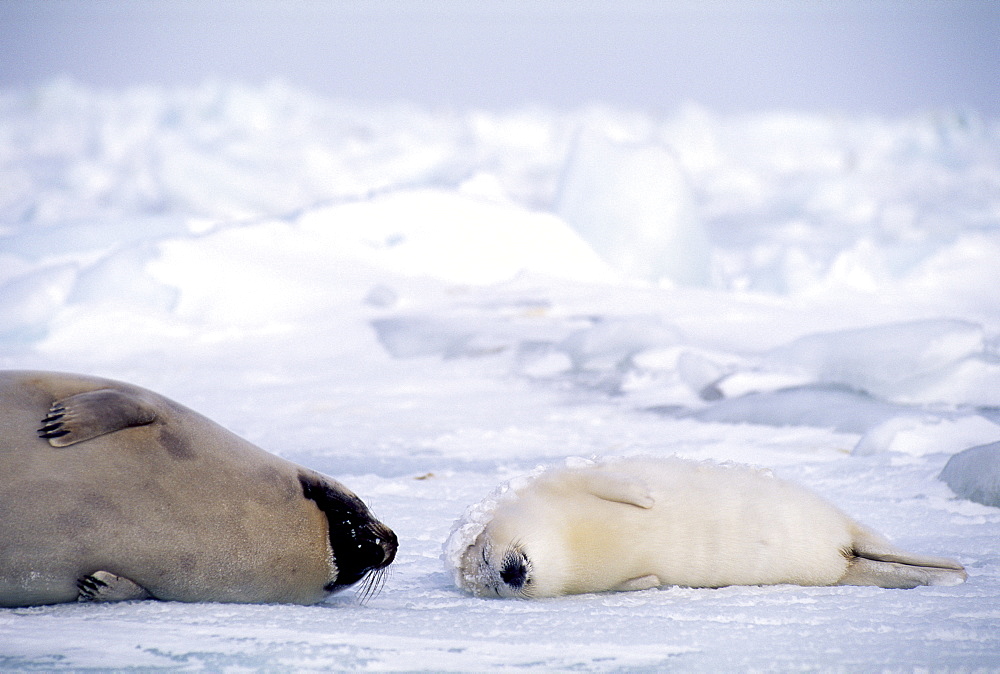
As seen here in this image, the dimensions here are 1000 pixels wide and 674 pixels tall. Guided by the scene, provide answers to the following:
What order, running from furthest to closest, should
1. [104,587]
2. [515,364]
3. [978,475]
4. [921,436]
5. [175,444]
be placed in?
[515,364] → [921,436] → [978,475] → [175,444] → [104,587]

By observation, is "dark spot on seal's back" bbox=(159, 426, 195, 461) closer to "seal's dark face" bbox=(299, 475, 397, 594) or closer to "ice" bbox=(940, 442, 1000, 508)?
"seal's dark face" bbox=(299, 475, 397, 594)

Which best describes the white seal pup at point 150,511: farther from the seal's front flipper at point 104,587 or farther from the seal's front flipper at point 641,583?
the seal's front flipper at point 641,583

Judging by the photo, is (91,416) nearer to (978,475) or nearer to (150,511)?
(150,511)

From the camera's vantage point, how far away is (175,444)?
196cm

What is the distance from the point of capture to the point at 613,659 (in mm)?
1503

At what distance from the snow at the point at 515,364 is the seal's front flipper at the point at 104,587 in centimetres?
5

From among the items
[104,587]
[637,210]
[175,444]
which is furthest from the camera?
[637,210]

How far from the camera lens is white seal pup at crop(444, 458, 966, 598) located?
1.99 metres

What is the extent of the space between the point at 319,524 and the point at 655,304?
5.00m

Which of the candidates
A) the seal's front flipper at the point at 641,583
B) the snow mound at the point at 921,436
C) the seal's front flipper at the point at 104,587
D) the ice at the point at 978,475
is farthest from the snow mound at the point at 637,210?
the seal's front flipper at the point at 104,587

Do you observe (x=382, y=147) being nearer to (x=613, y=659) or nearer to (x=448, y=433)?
(x=448, y=433)

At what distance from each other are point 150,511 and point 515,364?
3.71 meters

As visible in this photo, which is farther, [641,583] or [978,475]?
[978,475]

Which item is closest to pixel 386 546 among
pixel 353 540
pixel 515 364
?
pixel 353 540
